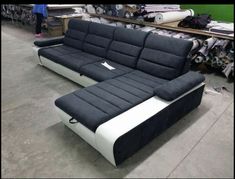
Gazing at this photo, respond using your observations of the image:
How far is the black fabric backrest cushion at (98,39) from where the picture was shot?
3236mm

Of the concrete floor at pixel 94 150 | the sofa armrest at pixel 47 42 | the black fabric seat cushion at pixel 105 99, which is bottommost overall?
the concrete floor at pixel 94 150

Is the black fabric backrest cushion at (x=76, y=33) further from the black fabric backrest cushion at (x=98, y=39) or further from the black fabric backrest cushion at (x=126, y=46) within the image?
the black fabric backrest cushion at (x=126, y=46)

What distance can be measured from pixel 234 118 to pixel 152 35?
4.40ft

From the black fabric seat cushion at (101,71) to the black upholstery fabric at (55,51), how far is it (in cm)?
70

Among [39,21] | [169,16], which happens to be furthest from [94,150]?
[39,21]

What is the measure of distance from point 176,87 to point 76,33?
7.50ft

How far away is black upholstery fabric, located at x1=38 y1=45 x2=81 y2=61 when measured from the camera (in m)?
3.42

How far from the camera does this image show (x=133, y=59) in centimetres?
285

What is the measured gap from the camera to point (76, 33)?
147 inches

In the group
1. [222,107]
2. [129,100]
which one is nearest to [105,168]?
[129,100]

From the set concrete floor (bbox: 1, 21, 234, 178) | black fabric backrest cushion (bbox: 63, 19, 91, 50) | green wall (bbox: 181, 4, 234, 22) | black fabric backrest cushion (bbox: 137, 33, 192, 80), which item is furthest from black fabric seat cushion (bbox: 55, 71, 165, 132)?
green wall (bbox: 181, 4, 234, 22)

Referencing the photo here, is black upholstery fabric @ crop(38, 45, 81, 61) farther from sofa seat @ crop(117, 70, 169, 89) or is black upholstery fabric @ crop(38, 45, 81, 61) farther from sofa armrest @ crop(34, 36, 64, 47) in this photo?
sofa seat @ crop(117, 70, 169, 89)

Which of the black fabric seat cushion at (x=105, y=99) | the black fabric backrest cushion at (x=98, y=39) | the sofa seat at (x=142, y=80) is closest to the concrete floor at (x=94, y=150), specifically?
the black fabric seat cushion at (x=105, y=99)

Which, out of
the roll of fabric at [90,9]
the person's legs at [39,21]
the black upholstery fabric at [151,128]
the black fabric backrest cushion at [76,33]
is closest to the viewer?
the black upholstery fabric at [151,128]
